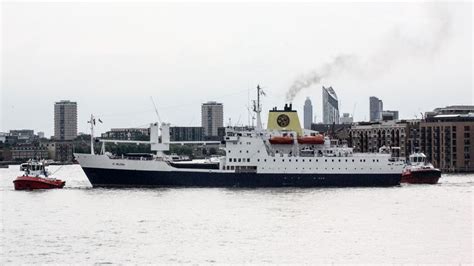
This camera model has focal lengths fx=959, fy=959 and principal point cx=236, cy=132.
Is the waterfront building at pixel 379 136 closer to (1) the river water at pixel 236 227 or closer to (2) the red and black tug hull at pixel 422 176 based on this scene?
(2) the red and black tug hull at pixel 422 176

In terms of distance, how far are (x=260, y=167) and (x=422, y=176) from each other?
17020 millimetres

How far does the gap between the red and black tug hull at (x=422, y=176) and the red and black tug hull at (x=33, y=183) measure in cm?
2994

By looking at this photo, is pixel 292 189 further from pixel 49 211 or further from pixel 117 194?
pixel 49 211

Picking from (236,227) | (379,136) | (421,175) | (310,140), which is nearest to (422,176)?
(421,175)

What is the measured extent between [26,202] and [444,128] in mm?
77412

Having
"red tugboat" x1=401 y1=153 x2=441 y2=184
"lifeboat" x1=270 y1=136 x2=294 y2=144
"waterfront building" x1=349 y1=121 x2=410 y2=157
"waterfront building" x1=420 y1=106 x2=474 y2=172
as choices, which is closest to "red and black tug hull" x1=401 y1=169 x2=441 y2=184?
"red tugboat" x1=401 y1=153 x2=441 y2=184

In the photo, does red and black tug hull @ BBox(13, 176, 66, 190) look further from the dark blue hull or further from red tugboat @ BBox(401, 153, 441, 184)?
red tugboat @ BBox(401, 153, 441, 184)

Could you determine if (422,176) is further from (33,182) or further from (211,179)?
(33,182)

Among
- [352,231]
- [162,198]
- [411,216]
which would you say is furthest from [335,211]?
[162,198]

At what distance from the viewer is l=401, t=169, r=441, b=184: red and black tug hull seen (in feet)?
267

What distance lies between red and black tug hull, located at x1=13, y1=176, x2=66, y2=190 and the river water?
237 inches

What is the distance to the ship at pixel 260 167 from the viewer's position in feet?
237

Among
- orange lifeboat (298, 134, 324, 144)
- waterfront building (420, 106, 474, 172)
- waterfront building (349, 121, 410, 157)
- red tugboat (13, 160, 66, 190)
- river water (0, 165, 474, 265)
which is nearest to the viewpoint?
river water (0, 165, 474, 265)

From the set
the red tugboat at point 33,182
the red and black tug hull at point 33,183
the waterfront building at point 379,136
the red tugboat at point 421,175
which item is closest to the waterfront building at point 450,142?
the waterfront building at point 379,136
